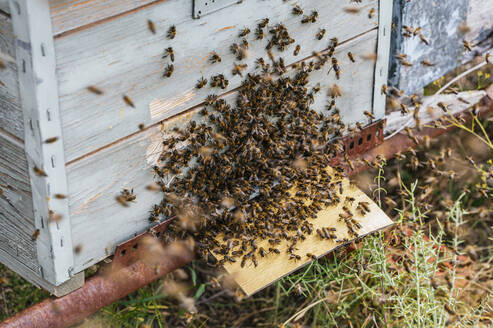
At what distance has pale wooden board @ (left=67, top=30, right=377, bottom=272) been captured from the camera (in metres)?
3.09

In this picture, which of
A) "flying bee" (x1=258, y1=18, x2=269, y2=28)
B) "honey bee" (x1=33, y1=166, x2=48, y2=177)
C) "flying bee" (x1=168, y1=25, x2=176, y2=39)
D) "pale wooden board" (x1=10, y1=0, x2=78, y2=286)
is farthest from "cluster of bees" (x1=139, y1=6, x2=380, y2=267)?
"honey bee" (x1=33, y1=166, x2=48, y2=177)

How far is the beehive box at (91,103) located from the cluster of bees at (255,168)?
0.09 m

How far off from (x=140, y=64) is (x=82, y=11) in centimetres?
46

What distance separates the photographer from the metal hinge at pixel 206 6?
3109 millimetres

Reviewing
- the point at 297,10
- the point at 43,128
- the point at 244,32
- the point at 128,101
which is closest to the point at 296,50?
the point at 297,10

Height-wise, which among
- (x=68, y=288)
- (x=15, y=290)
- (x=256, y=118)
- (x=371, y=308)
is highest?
(x=256, y=118)

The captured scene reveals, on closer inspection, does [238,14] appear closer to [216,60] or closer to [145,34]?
[216,60]

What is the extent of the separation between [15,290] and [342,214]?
2.81m

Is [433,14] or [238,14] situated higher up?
[238,14]

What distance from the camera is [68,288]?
11.1 ft

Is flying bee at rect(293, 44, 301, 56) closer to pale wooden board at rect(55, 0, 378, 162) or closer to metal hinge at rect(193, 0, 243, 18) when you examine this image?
pale wooden board at rect(55, 0, 378, 162)

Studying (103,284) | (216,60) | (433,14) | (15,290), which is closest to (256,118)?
(216,60)

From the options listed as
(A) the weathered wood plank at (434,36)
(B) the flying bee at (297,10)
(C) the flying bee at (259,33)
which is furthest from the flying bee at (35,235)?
(A) the weathered wood plank at (434,36)

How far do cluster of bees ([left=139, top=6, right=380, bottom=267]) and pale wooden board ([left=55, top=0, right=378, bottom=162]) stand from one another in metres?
0.07
